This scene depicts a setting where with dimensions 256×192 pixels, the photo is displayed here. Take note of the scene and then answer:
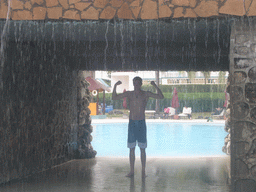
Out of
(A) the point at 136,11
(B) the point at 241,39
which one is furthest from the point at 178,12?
(B) the point at 241,39

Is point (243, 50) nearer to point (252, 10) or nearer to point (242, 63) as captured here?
point (242, 63)

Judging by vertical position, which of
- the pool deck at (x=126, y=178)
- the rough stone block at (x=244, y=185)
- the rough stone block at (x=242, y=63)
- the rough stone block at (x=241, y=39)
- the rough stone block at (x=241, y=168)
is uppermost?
the rough stone block at (x=241, y=39)

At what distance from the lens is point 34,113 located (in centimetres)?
A: 770

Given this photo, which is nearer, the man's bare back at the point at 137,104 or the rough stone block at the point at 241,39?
the rough stone block at the point at 241,39

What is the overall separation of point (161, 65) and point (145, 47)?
1636mm

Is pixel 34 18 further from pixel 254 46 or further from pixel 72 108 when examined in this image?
pixel 72 108

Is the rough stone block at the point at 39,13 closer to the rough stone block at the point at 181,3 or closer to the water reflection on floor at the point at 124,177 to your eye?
the rough stone block at the point at 181,3

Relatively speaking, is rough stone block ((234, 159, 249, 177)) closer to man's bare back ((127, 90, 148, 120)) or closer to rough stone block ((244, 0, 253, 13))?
man's bare back ((127, 90, 148, 120))

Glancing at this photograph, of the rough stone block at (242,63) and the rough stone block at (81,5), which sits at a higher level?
the rough stone block at (81,5)

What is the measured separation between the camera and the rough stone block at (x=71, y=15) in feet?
18.9

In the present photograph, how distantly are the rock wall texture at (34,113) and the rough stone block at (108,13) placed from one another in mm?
1961

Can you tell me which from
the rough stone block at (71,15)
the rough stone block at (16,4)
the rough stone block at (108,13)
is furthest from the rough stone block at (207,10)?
the rough stone block at (16,4)

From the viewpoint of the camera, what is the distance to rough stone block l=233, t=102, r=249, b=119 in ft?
19.9

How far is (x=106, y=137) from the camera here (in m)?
17.7
